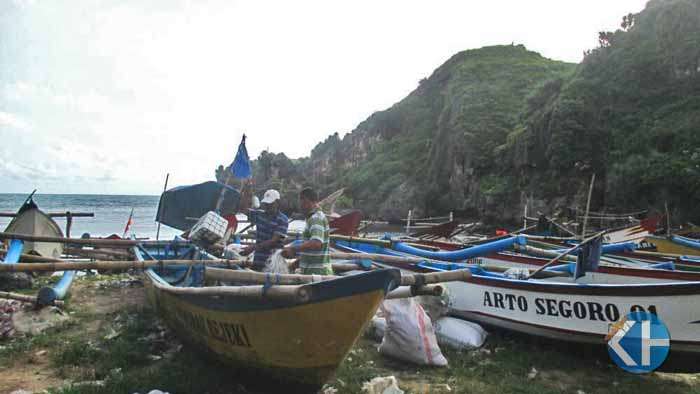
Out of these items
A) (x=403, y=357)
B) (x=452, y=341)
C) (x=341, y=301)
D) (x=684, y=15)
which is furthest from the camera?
(x=684, y=15)

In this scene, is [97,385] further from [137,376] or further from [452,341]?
[452,341]

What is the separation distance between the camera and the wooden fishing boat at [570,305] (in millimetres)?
5043

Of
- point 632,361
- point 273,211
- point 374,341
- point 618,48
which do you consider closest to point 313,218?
point 273,211

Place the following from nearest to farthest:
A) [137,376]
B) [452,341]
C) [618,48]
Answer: [137,376]
[452,341]
[618,48]

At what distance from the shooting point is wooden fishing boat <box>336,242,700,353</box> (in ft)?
16.5

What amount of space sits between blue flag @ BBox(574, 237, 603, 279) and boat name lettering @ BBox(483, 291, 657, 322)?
0.57m

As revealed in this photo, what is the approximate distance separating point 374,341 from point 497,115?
50102 millimetres

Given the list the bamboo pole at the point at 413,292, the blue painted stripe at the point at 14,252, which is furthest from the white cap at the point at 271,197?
the blue painted stripe at the point at 14,252

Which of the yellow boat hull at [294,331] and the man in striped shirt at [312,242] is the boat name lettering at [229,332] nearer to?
the yellow boat hull at [294,331]

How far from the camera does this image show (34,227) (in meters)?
11.4

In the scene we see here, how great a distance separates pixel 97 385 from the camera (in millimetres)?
4453

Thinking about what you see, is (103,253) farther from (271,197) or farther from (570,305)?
(570,305)

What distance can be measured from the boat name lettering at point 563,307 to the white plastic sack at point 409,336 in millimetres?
1531

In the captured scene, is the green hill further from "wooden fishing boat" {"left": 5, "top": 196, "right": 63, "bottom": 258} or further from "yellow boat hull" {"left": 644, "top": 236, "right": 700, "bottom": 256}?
"wooden fishing boat" {"left": 5, "top": 196, "right": 63, "bottom": 258}
